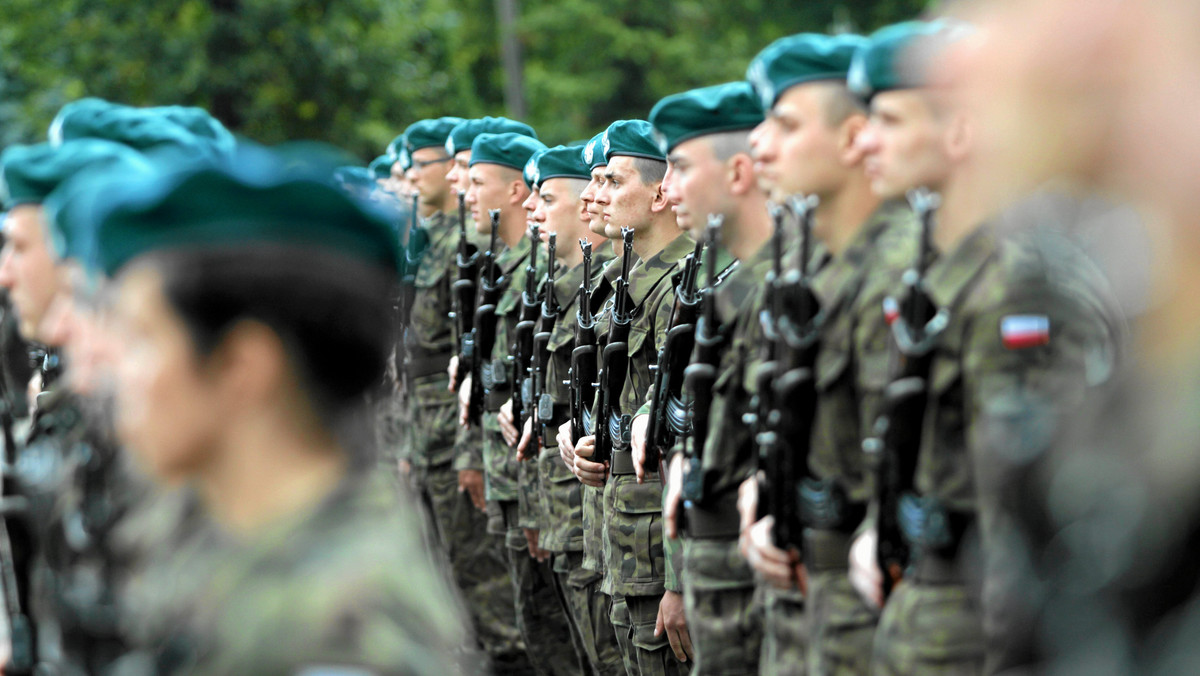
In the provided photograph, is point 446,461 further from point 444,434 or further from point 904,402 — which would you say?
point 904,402

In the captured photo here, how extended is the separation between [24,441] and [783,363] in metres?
2.14

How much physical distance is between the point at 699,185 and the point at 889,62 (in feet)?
4.54

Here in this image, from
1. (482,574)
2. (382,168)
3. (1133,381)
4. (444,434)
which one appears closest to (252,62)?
(382,168)

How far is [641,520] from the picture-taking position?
18.0 feet

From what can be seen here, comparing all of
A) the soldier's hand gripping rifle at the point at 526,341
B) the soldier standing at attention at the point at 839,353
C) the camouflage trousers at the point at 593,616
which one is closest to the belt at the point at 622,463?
the camouflage trousers at the point at 593,616

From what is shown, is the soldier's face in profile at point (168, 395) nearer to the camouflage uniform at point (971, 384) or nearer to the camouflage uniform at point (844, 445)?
the camouflage uniform at point (971, 384)

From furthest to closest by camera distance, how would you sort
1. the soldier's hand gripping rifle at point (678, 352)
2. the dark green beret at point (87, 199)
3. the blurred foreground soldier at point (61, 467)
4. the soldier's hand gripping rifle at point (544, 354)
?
the soldier's hand gripping rifle at point (544, 354) → the soldier's hand gripping rifle at point (678, 352) → the blurred foreground soldier at point (61, 467) → the dark green beret at point (87, 199)

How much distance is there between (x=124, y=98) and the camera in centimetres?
1834

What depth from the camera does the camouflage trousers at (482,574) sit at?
853cm

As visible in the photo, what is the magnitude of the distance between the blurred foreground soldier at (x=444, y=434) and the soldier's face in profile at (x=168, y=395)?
20.3 feet

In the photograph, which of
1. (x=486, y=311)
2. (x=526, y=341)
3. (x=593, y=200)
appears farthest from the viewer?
(x=486, y=311)

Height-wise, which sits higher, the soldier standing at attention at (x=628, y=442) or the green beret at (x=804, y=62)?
the green beret at (x=804, y=62)

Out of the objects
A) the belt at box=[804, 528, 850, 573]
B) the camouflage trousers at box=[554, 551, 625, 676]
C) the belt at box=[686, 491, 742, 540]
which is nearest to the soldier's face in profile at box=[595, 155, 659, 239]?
the camouflage trousers at box=[554, 551, 625, 676]

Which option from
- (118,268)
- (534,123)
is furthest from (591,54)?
(118,268)
